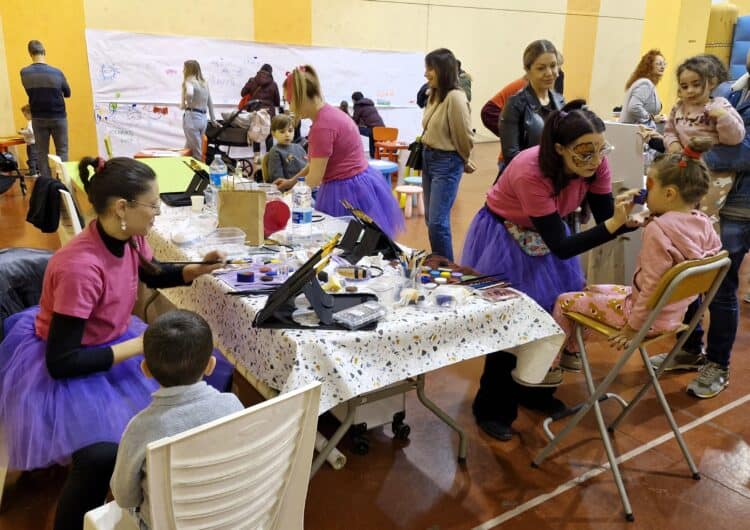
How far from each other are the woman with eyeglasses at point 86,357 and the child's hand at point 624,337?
1584 millimetres

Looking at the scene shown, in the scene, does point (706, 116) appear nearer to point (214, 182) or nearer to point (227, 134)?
point (214, 182)

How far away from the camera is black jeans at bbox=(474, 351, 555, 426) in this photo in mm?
2559

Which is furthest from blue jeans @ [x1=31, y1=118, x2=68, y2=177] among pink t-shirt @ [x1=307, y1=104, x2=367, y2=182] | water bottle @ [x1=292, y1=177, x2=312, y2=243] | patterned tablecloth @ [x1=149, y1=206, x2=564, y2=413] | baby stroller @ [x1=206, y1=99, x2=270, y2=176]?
patterned tablecloth @ [x1=149, y1=206, x2=564, y2=413]

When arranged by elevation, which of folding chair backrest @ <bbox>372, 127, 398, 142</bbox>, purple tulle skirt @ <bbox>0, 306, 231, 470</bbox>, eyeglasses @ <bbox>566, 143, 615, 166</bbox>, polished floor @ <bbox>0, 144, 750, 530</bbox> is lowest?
polished floor @ <bbox>0, 144, 750, 530</bbox>

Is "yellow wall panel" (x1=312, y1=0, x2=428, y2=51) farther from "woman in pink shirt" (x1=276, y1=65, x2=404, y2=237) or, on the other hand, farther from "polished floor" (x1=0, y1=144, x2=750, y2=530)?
"polished floor" (x1=0, y1=144, x2=750, y2=530)

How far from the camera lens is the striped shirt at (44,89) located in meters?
6.16

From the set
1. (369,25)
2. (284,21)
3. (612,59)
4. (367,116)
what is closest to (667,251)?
(367,116)

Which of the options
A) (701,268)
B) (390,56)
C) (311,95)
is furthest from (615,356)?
(390,56)

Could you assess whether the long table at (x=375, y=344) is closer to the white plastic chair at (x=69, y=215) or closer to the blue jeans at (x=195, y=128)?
the white plastic chair at (x=69, y=215)

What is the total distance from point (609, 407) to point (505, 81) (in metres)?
9.92

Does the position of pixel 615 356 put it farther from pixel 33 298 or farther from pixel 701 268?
pixel 33 298

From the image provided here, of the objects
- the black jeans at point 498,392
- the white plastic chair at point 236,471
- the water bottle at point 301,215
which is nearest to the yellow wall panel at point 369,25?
the water bottle at point 301,215

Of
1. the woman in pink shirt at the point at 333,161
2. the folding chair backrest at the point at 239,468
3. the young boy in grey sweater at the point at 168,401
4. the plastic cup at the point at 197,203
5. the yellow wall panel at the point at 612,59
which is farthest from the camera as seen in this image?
the yellow wall panel at the point at 612,59

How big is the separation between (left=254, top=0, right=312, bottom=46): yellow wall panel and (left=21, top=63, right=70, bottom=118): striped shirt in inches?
127
